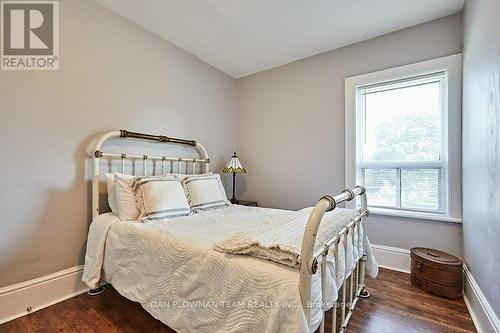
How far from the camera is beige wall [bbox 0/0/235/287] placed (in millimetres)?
1627

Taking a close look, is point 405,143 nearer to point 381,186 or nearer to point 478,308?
point 381,186

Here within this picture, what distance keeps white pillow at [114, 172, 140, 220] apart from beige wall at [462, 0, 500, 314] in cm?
236

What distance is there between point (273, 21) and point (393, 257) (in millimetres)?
2728

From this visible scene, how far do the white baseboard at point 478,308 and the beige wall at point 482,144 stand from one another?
0.05m

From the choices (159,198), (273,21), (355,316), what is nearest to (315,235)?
(355,316)

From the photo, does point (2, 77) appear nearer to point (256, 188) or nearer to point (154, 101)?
point (154, 101)

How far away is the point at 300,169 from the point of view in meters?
2.96

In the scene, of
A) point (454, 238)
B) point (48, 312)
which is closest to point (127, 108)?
point (48, 312)

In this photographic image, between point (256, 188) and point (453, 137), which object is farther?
point (256, 188)

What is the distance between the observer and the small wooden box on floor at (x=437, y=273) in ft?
5.93

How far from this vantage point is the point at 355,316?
5.29 ft

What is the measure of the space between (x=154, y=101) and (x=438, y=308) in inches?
124

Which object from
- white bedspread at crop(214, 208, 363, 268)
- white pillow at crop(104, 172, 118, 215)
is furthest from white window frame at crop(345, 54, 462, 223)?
white pillow at crop(104, 172, 118, 215)

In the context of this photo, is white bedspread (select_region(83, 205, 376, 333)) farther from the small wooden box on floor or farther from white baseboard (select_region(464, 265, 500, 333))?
the small wooden box on floor
